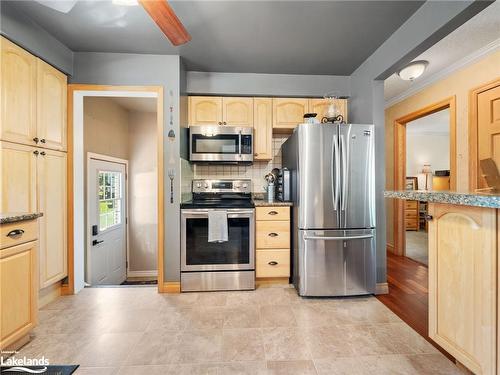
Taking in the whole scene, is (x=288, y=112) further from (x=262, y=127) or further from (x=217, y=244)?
(x=217, y=244)

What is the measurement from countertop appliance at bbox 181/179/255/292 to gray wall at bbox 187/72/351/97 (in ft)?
4.69

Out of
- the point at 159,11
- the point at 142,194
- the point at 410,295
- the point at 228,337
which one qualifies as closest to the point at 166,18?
the point at 159,11

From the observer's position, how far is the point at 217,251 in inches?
96.3

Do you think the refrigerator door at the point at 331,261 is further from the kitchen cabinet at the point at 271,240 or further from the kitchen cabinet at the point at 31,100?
the kitchen cabinet at the point at 31,100

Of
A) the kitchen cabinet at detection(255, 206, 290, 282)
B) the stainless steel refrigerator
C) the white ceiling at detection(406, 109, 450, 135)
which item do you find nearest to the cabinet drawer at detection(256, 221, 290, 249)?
Answer: the kitchen cabinet at detection(255, 206, 290, 282)

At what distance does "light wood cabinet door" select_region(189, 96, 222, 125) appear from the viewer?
9.36 ft

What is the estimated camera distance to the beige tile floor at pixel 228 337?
1.45 m

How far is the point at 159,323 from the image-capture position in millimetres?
1886

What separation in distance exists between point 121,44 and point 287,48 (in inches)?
65.2

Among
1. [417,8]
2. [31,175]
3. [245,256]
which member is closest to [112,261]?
[31,175]

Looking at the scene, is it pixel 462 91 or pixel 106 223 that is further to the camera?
pixel 106 223

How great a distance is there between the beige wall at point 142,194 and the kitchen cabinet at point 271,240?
2164mm

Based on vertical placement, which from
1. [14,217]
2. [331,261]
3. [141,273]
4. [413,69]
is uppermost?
[413,69]

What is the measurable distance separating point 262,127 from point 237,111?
0.37 m
